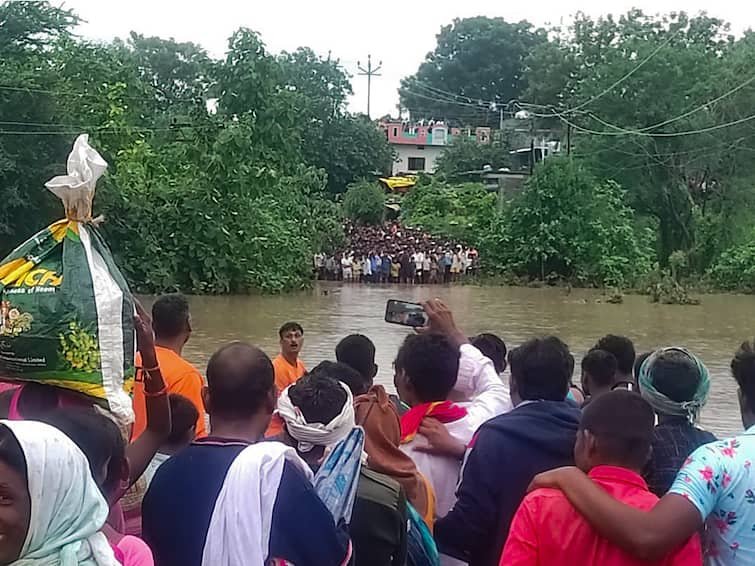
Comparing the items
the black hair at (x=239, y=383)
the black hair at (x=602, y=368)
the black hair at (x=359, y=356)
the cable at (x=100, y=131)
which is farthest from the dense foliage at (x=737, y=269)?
the black hair at (x=239, y=383)

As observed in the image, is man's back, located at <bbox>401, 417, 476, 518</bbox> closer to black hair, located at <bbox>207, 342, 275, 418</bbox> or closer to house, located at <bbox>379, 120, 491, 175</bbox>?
black hair, located at <bbox>207, 342, 275, 418</bbox>

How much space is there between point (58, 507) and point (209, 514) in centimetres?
61

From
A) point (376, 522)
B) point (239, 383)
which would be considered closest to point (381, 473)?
point (376, 522)

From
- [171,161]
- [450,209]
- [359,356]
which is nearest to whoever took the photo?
[359,356]

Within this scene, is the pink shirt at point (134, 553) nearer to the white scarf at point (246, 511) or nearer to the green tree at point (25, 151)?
the white scarf at point (246, 511)

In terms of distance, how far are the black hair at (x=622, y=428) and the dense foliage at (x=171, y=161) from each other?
24.9 m

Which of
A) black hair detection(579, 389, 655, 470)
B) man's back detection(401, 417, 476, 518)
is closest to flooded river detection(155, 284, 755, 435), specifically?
man's back detection(401, 417, 476, 518)

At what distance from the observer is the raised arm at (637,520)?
2703 mm

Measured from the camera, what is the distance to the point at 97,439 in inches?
101

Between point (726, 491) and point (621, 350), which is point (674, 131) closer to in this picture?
point (621, 350)

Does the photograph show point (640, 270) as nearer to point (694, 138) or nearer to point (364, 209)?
point (694, 138)

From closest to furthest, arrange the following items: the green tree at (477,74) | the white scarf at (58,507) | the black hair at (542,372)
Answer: the white scarf at (58,507) < the black hair at (542,372) < the green tree at (477,74)

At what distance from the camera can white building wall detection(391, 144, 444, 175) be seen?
225 ft

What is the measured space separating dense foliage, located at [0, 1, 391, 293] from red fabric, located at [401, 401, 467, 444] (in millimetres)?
23944
